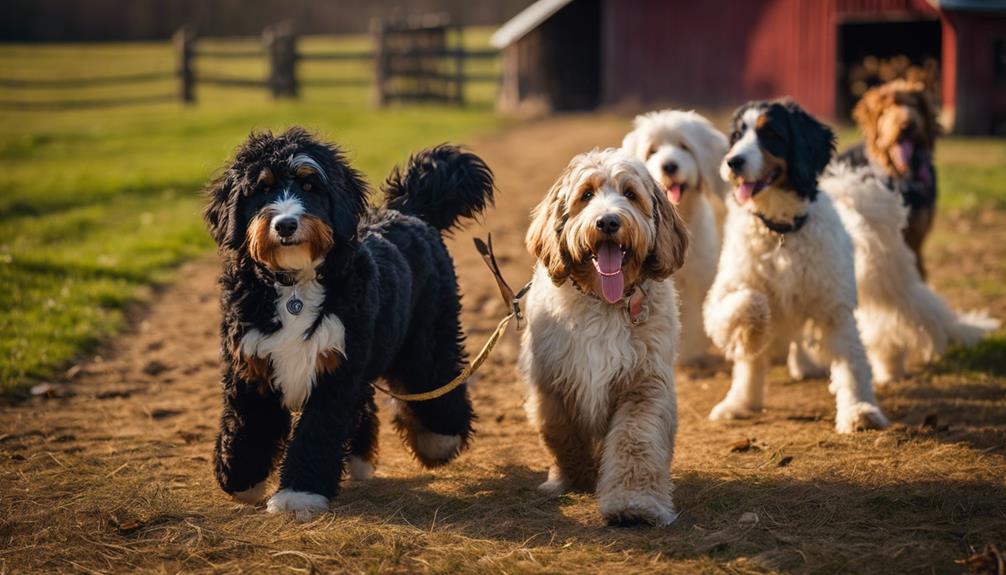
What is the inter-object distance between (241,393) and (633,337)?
1.79 metres

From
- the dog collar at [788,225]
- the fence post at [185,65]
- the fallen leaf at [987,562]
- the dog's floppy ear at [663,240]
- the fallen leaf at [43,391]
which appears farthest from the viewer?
the fence post at [185,65]

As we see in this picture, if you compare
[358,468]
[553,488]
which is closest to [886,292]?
[553,488]

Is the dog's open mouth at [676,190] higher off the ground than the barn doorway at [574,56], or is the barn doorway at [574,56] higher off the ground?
the barn doorway at [574,56]

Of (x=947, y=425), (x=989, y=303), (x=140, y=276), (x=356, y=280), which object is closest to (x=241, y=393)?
(x=356, y=280)

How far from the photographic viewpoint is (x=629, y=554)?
4773 millimetres

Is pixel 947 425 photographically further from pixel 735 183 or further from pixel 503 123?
pixel 503 123

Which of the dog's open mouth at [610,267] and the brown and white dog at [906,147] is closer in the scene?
the dog's open mouth at [610,267]

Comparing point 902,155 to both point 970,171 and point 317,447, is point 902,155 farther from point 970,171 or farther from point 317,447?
point 970,171

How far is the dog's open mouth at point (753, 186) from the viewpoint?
7062mm

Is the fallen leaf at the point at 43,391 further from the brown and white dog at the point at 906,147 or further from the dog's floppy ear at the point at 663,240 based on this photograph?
the brown and white dog at the point at 906,147

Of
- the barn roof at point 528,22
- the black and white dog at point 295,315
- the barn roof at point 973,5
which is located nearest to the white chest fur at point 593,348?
the black and white dog at point 295,315

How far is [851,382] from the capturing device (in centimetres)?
703

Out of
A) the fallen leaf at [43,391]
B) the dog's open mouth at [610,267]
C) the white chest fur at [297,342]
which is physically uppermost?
the dog's open mouth at [610,267]

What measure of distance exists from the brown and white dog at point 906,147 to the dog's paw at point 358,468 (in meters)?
4.63
